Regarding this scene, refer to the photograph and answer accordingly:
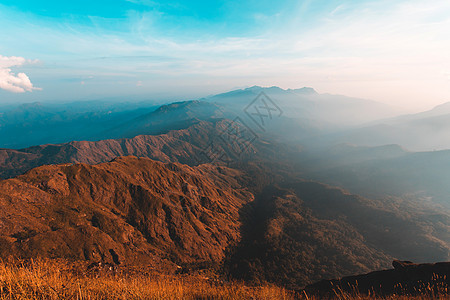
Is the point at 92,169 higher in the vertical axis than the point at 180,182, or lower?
higher

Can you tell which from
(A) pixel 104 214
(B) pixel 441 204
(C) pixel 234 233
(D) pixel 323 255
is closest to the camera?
(A) pixel 104 214

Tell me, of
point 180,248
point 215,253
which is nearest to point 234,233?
point 215,253

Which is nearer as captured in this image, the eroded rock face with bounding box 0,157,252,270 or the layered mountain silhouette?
the eroded rock face with bounding box 0,157,252,270

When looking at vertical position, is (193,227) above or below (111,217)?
below

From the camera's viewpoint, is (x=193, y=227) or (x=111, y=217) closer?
(x=111, y=217)

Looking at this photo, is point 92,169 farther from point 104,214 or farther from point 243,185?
point 243,185

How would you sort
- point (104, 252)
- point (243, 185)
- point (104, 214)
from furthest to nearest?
point (243, 185), point (104, 214), point (104, 252)

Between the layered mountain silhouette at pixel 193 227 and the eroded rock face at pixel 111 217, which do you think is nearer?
the eroded rock face at pixel 111 217

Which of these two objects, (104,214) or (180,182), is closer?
(104,214)
